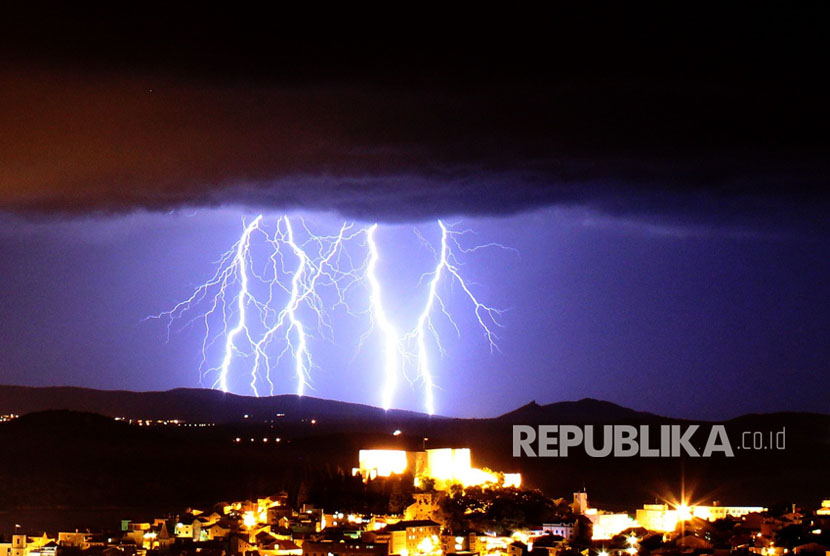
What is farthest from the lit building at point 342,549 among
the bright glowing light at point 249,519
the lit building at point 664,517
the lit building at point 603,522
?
the lit building at point 664,517

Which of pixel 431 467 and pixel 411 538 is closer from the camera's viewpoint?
pixel 411 538

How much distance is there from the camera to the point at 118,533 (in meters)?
30.1

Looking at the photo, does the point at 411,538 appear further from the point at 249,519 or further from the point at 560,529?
the point at 249,519

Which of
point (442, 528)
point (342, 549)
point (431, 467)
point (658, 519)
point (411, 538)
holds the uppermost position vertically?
point (431, 467)

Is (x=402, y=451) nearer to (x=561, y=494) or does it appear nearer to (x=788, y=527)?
(x=788, y=527)

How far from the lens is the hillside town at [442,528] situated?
81.1 feet

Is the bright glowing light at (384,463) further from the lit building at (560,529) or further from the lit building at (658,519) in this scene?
the lit building at (658,519)

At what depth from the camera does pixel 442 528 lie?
26.5 m

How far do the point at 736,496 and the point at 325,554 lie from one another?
30.9 metres

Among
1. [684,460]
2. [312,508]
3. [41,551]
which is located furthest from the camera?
[684,460]

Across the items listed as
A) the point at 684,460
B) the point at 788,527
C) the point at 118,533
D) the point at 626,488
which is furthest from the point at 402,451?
the point at 684,460

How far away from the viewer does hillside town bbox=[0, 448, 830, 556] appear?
24.7 metres

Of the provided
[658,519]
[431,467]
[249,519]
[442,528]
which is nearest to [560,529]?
[442,528]

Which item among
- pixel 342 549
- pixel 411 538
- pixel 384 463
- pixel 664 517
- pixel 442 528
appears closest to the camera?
pixel 342 549
